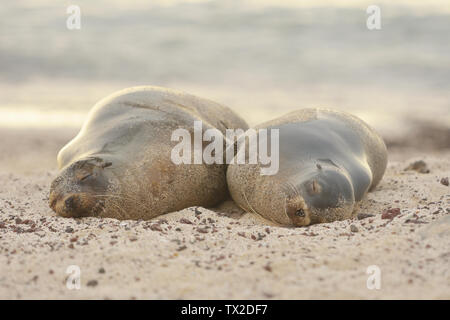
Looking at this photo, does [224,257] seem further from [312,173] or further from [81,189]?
[81,189]

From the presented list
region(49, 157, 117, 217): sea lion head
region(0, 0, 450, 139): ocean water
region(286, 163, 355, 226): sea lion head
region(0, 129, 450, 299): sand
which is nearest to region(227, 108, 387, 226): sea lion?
region(286, 163, 355, 226): sea lion head

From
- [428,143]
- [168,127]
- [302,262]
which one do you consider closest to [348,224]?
[302,262]

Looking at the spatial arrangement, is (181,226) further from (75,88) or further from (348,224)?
(75,88)

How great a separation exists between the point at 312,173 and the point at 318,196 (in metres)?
0.19

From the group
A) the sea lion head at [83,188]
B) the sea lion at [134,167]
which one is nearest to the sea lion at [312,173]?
the sea lion at [134,167]

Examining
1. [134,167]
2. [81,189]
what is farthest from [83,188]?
[134,167]

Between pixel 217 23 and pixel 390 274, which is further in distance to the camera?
pixel 217 23

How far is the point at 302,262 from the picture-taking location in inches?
138

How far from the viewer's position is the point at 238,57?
16.3 metres

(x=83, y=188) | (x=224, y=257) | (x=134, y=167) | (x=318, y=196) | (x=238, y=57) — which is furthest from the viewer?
(x=238, y=57)

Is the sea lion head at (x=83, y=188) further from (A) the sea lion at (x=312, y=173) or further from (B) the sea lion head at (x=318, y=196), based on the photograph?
(B) the sea lion head at (x=318, y=196)

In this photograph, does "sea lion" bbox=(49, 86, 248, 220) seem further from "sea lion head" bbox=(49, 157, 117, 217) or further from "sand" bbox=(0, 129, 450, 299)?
"sand" bbox=(0, 129, 450, 299)

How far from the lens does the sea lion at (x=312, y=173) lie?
15.1 ft

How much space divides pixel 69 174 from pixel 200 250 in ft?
5.09
